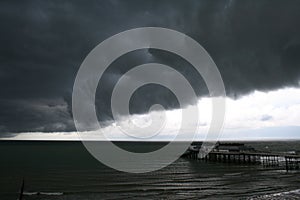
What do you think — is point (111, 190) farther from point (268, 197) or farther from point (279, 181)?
point (279, 181)

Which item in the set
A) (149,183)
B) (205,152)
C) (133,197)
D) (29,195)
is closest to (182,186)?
(149,183)

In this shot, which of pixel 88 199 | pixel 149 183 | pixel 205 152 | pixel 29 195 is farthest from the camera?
pixel 205 152

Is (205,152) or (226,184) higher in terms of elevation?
(205,152)

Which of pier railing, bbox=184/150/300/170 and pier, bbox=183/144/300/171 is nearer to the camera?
pier railing, bbox=184/150/300/170

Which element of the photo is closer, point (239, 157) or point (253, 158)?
point (239, 157)

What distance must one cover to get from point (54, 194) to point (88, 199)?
18.2 ft

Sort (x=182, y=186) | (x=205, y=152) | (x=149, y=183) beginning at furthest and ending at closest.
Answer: (x=205, y=152) → (x=149, y=183) → (x=182, y=186)

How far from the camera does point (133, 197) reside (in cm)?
3028

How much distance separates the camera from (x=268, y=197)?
25.3 m

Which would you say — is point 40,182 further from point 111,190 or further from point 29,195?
point 111,190

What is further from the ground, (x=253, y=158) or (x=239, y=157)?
(x=239, y=157)

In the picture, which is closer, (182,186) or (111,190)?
(111,190)

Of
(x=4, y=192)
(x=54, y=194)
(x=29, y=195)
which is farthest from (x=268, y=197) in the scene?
(x=4, y=192)

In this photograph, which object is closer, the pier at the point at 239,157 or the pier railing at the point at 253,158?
the pier railing at the point at 253,158
